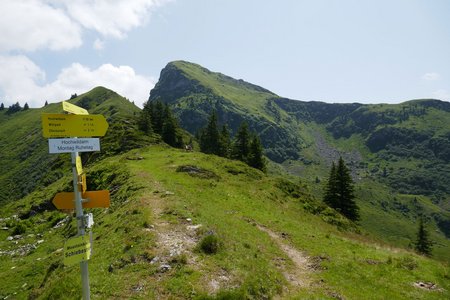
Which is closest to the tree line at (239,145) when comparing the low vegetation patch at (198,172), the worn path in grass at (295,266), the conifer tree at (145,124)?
the conifer tree at (145,124)

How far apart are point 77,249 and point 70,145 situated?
110 inches

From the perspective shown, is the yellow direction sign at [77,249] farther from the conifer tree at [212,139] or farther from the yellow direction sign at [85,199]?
the conifer tree at [212,139]

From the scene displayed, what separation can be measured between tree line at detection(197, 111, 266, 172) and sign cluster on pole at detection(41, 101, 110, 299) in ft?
209

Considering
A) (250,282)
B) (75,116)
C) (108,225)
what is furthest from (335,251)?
(75,116)

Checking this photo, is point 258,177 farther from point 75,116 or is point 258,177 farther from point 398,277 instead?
point 75,116

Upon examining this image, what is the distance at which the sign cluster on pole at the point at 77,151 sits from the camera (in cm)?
864

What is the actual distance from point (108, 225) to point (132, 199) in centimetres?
476

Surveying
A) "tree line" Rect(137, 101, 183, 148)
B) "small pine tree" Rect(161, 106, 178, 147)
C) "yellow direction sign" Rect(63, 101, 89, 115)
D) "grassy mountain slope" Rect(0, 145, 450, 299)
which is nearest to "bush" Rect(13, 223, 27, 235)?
"grassy mountain slope" Rect(0, 145, 450, 299)

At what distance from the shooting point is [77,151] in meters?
8.98

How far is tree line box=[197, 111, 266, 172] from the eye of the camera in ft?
240

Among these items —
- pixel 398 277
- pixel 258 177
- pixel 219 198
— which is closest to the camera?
pixel 398 277

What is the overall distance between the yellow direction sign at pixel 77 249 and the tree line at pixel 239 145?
2518 inches

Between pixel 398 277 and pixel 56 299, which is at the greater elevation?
pixel 56 299

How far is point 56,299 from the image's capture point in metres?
14.4
